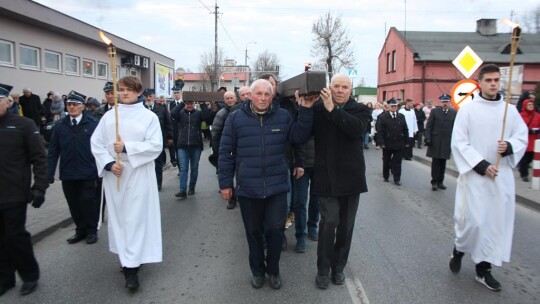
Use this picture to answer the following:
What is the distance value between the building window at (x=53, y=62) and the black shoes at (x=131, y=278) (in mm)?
15252

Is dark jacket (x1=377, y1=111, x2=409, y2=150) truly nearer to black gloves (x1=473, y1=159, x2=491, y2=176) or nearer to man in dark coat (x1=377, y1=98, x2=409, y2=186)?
man in dark coat (x1=377, y1=98, x2=409, y2=186)

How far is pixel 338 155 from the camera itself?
14.1 ft

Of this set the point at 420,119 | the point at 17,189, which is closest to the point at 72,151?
the point at 17,189

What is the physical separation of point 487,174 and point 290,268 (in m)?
2.23

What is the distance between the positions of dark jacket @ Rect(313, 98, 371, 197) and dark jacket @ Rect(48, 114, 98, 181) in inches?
125

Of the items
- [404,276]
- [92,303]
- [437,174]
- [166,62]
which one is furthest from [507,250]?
[166,62]

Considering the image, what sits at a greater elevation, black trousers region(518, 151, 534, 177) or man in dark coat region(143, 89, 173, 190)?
man in dark coat region(143, 89, 173, 190)

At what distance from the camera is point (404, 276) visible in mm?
4645

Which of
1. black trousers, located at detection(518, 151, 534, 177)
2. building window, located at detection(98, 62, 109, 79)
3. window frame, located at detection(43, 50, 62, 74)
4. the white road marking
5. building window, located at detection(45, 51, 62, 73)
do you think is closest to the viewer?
the white road marking

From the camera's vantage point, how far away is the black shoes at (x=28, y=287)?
14.0 feet

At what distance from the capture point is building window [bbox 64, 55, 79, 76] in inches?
751

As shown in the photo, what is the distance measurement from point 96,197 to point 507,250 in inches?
200

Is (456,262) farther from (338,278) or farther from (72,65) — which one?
(72,65)

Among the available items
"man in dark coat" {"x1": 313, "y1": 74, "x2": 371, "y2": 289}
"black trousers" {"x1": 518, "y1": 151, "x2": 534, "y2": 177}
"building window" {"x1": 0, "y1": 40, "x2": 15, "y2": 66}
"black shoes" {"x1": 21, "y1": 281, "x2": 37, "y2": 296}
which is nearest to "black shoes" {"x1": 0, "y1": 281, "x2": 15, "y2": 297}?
"black shoes" {"x1": 21, "y1": 281, "x2": 37, "y2": 296}
